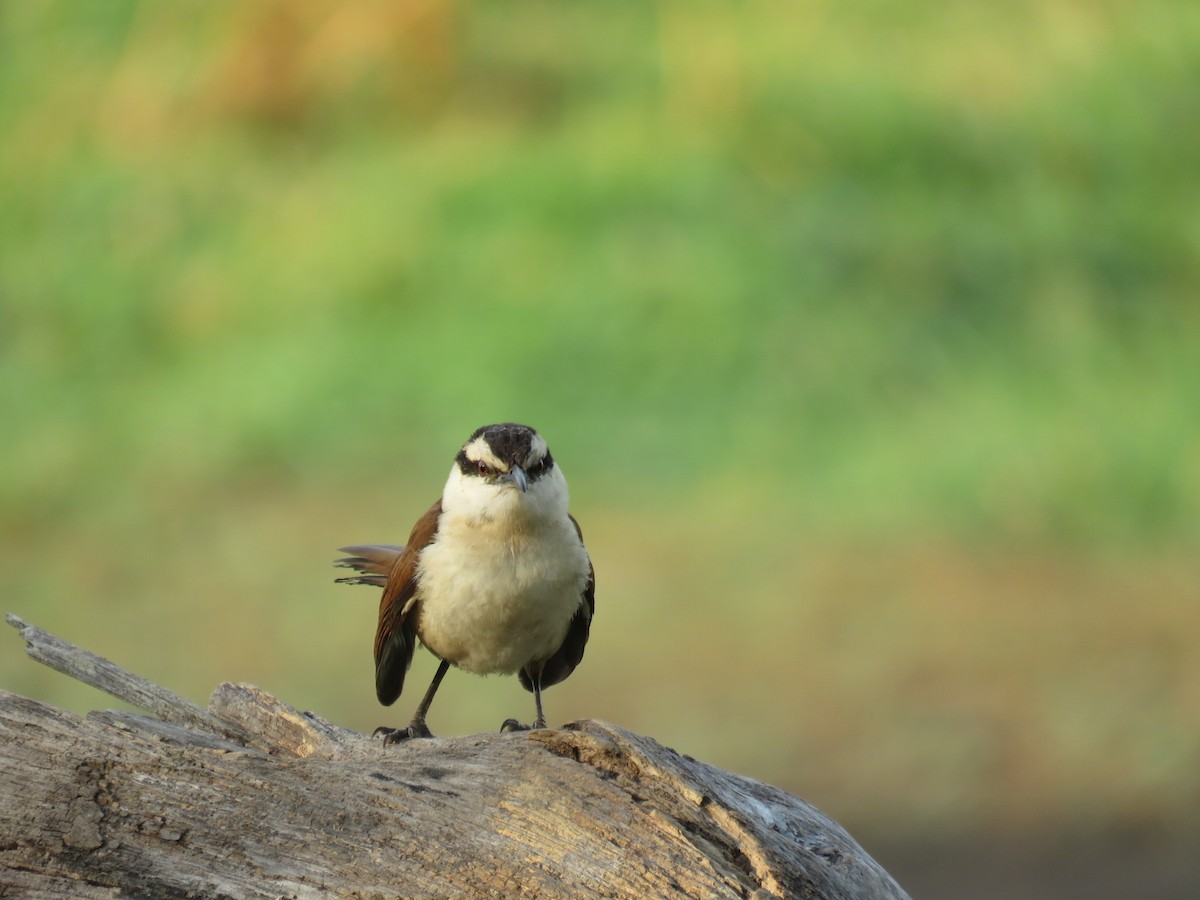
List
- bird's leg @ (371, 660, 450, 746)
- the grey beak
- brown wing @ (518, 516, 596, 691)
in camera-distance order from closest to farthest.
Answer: the grey beak, bird's leg @ (371, 660, 450, 746), brown wing @ (518, 516, 596, 691)

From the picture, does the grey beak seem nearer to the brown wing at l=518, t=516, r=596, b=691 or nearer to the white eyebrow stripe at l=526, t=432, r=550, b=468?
the white eyebrow stripe at l=526, t=432, r=550, b=468

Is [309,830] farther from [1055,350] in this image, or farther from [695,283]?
[1055,350]

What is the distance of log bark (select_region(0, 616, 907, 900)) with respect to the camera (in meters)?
2.58

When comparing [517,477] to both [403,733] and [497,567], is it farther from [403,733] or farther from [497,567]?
[403,733]

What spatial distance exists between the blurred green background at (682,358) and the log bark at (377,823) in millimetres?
3255

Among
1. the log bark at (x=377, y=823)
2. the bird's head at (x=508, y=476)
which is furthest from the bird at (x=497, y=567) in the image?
the log bark at (x=377, y=823)

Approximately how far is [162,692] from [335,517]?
11.4 feet

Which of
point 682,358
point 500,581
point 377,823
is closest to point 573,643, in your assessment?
point 500,581

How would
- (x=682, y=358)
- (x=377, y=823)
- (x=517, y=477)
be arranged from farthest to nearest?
(x=682, y=358)
(x=517, y=477)
(x=377, y=823)

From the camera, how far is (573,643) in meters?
3.71

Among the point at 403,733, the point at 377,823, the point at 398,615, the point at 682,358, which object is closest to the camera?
the point at 377,823

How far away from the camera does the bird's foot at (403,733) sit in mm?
3418

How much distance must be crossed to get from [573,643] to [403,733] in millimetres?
504

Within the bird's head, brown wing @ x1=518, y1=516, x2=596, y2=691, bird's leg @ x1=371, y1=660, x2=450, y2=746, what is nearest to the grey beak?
the bird's head
